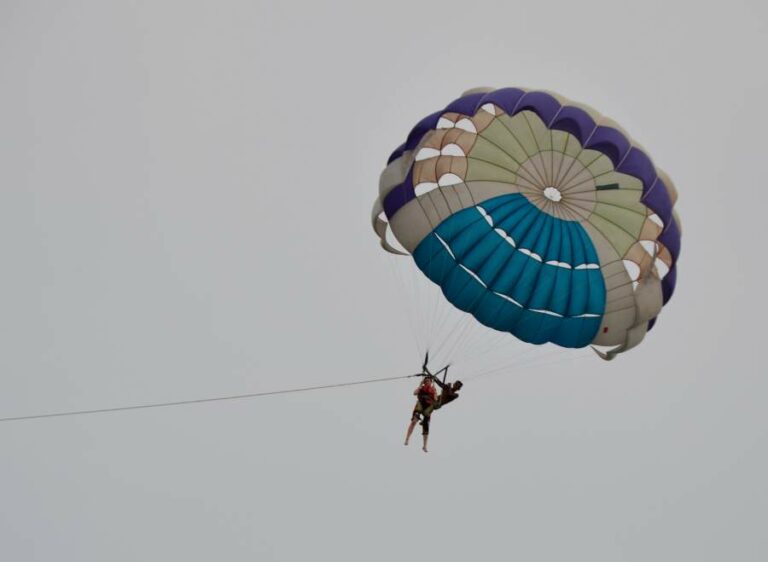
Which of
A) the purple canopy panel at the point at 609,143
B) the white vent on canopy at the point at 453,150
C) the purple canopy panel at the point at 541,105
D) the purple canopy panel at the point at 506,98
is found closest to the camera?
the purple canopy panel at the point at 609,143

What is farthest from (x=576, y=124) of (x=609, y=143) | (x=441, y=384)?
(x=441, y=384)

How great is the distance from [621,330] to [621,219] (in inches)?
74.5

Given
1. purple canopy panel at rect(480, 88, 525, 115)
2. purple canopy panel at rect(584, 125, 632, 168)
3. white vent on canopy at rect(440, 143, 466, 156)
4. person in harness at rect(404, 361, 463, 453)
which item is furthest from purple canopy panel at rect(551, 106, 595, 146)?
person in harness at rect(404, 361, 463, 453)

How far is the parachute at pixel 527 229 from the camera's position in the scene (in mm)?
22125

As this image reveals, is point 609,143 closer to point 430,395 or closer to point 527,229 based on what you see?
point 527,229

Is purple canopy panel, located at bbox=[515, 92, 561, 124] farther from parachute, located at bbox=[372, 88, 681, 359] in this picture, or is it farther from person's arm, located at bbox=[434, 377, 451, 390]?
person's arm, located at bbox=[434, 377, 451, 390]

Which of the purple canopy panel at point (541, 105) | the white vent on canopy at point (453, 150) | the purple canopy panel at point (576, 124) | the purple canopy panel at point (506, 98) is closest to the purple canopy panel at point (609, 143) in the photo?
the purple canopy panel at point (576, 124)

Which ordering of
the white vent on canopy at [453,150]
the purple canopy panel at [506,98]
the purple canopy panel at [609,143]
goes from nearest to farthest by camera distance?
1. the purple canopy panel at [609,143]
2. the purple canopy panel at [506,98]
3. the white vent on canopy at [453,150]

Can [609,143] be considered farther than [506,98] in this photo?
No

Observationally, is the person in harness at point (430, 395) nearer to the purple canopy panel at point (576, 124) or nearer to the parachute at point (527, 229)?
A: the parachute at point (527, 229)

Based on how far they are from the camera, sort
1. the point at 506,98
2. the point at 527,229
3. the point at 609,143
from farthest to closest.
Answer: the point at 527,229, the point at 506,98, the point at 609,143

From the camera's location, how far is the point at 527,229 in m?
23.1

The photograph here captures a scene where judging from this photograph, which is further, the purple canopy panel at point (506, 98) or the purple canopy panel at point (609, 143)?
the purple canopy panel at point (506, 98)

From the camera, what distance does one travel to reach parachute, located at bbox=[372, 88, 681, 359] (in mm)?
22125
